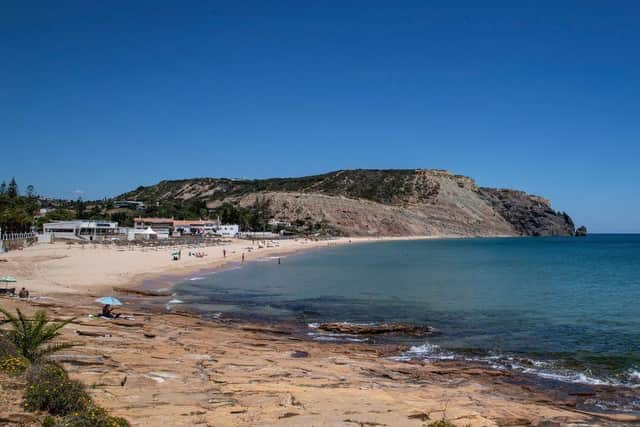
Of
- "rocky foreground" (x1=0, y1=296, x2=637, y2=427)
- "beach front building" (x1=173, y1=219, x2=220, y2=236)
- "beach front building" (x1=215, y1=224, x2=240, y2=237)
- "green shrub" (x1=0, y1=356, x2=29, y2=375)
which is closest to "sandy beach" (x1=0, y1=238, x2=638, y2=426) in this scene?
"rocky foreground" (x1=0, y1=296, x2=637, y2=427)

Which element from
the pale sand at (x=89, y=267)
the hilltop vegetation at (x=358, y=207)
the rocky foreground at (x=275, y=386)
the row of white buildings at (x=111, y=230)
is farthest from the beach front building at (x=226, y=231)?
the rocky foreground at (x=275, y=386)

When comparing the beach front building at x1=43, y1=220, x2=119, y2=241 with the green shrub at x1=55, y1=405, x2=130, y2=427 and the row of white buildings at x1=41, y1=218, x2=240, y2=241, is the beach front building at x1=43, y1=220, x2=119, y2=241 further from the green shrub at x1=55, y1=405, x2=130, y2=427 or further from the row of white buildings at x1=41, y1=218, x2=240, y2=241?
the green shrub at x1=55, y1=405, x2=130, y2=427

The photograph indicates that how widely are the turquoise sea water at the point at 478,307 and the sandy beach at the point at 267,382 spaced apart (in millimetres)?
2683

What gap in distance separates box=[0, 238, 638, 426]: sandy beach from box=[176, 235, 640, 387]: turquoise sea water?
8.80 feet

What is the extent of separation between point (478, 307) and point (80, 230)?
6759cm

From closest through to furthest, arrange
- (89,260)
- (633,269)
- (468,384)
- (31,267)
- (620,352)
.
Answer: (468,384) < (620,352) < (31,267) < (89,260) < (633,269)

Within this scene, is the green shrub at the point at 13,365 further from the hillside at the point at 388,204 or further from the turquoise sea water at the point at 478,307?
the hillside at the point at 388,204

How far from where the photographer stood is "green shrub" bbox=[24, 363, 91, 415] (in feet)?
27.1

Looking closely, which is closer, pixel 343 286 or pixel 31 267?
pixel 31 267

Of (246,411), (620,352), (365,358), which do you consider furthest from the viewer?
(620,352)

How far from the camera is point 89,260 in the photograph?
44969 millimetres

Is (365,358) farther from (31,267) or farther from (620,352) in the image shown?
(31,267)

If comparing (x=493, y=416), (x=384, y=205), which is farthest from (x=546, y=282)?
(x=384, y=205)

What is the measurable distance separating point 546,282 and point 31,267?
4134cm
